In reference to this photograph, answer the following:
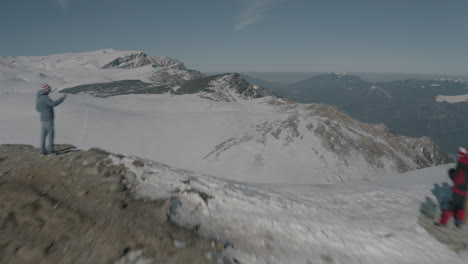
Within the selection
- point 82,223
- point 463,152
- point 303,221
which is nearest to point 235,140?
point 303,221

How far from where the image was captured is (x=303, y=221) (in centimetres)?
809

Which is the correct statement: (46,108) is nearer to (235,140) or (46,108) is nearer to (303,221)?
(303,221)

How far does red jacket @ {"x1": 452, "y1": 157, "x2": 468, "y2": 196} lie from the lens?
7.41m

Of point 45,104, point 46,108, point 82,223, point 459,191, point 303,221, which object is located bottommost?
point 303,221

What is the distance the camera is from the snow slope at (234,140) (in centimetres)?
5691

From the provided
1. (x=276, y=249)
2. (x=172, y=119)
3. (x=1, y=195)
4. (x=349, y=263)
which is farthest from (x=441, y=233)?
(x=172, y=119)

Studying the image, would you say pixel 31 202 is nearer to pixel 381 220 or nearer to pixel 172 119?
pixel 381 220

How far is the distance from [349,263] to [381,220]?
3.38 meters

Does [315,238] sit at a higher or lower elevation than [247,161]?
higher

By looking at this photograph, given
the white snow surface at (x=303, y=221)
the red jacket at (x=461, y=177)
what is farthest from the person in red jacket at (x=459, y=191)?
the white snow surface at (x=303, y=221)

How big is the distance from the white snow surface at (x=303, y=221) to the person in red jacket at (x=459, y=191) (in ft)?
3.54

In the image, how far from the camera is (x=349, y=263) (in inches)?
239

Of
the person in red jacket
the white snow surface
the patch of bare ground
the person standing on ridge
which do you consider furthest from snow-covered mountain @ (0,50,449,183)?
the person in red jacket

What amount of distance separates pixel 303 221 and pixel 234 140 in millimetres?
65575
